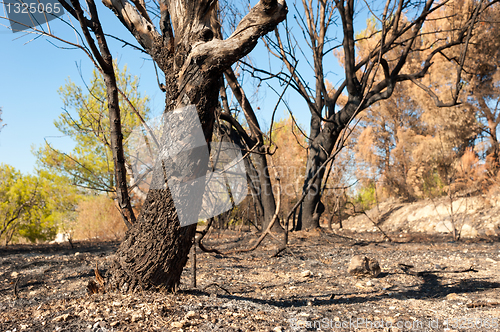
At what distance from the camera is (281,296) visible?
6.57 feet

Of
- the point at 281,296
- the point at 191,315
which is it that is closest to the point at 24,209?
the point at 281,296

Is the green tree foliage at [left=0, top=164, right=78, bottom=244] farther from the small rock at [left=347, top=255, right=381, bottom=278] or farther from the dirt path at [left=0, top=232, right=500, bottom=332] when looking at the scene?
the small rock at [left=347, top=255, right=381, bottom=278]

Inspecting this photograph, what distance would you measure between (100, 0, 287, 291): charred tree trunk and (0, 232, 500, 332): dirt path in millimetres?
118

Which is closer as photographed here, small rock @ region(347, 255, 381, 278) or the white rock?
the white rock

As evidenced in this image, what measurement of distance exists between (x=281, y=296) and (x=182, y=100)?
1.35 meters

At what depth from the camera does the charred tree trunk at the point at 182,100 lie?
1.53m

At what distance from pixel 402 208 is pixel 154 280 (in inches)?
381

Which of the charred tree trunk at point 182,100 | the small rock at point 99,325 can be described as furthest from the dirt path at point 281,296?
the charred tree trunk at point 182,100

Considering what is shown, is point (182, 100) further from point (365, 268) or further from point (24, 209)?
point (24, 209)

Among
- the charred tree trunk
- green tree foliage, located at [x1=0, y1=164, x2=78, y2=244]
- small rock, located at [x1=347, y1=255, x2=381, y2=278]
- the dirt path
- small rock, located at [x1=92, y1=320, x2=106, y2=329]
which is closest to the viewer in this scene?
small rock, located at [x1=92, y1=320, x2=106, y2=329]

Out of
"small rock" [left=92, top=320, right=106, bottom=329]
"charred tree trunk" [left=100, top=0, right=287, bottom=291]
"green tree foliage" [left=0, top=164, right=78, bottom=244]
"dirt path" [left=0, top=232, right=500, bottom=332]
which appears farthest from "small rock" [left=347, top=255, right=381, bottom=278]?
"green tree foliage" [left=0, top=164, right=78, bottom=244]

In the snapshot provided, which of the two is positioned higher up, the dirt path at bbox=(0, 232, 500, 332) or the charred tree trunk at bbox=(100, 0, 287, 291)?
the charred tree trunk at bbox=(100, 0, 287, 291)

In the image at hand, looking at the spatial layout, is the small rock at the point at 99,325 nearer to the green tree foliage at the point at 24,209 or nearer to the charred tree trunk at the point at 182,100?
the charred tree trunk at the point at 182,100

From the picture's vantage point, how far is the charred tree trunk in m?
1.53
